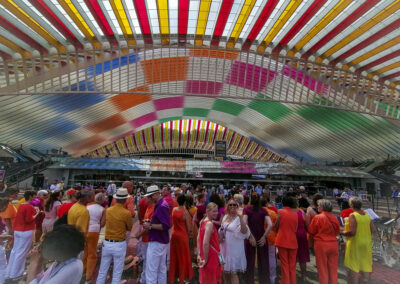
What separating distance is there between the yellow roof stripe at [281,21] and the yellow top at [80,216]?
36.6 ft

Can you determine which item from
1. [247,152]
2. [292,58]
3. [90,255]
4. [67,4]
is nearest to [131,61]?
[67,4]

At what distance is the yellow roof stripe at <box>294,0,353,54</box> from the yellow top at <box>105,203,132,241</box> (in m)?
11.5

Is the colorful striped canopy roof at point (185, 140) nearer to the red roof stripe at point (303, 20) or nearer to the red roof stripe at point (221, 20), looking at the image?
the red roof stripe at point (221, 20)

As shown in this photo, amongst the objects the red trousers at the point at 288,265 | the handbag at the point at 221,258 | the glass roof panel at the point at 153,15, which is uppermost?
the glass roof panel at the point at 153,15

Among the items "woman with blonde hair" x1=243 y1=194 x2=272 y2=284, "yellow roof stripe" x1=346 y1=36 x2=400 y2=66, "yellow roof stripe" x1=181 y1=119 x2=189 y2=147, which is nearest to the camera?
"woman with blonde hair" x1=243 y1=194 x2=272 y2=284

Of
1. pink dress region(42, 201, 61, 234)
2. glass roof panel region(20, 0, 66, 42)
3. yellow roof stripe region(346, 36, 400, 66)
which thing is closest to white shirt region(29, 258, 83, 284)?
pink dress region(42, 201, 61, 234)

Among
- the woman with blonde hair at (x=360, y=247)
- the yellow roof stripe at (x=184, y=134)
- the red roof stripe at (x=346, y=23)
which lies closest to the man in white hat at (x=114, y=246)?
the woman with blonde hair at (x=360, y=247)

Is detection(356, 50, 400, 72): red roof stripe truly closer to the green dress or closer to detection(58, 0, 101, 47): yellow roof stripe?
the green dress

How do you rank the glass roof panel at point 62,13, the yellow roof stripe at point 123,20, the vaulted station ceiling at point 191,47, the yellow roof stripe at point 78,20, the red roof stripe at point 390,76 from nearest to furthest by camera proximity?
the glass roof panel at point 62,13
the yellow roof stripe at point 78,20
the yellow roof stripe at point 123,20
the vaulted station ceiling at point 191,47
the red roof stripe at point 390,76

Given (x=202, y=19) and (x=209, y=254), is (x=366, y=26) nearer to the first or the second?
(x=202, y=19)

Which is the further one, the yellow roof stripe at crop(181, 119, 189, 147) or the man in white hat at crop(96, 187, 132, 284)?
the yellow roof stripe at crop(181, 119, 189, 147)

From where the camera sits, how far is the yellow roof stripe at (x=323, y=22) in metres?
10.8

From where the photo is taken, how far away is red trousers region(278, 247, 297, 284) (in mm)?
4238

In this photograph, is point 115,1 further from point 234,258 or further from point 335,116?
point 335,116
